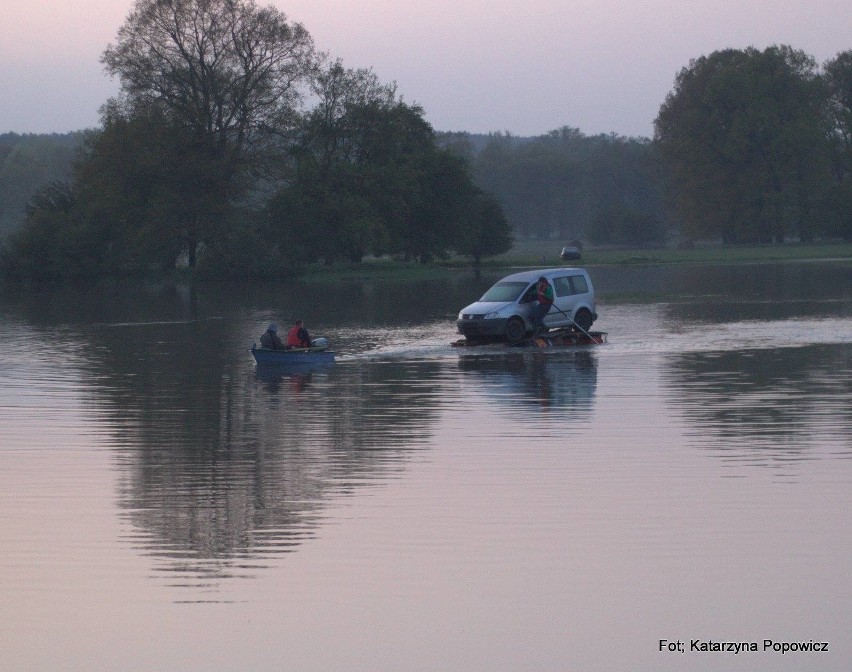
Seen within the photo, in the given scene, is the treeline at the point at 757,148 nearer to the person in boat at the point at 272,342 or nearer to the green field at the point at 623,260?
the green field at the point at 623,260

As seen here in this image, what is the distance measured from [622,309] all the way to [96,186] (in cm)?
4911

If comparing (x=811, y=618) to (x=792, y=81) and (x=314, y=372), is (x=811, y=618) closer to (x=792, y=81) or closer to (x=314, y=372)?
(x=314, y=372)

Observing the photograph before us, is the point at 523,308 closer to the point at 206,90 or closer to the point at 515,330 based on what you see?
the point at 515,330

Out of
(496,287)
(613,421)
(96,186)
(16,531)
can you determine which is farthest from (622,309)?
A: (96,186)

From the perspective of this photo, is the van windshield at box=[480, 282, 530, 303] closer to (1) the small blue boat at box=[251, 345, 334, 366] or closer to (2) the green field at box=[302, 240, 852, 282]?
(1) the small blue boat at box=[251, 345, 334, 366]

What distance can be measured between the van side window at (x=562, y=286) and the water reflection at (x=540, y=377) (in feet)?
10.4

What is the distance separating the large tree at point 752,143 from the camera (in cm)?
12494

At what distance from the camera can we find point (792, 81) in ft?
416

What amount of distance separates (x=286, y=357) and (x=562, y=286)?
32.2ft

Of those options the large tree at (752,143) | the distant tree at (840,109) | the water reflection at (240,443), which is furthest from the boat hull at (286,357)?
the distant tree at (840,109)

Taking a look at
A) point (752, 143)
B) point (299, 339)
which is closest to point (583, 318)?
point (299, 339)

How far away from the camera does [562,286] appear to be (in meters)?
36.3

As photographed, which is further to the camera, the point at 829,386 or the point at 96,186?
the point at 96,186

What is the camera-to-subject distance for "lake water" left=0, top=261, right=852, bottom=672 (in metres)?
9.70
